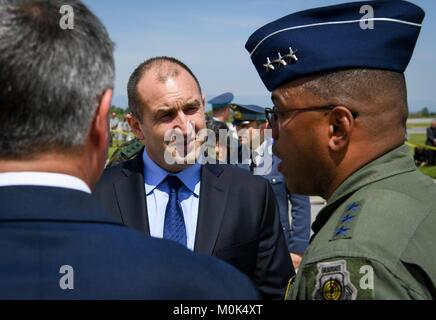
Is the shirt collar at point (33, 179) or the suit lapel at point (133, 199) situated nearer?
the shirt collar at point (33, 179)

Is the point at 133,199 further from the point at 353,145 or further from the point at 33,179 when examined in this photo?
the point at 33,179

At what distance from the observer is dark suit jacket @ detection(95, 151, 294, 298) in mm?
2633

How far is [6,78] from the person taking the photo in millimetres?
1102

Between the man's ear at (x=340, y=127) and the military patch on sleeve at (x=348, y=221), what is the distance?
0.24 m

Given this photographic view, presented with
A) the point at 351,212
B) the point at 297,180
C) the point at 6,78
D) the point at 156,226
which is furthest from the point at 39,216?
the point at 156,226

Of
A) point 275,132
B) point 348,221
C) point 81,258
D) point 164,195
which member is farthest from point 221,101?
point 81,258

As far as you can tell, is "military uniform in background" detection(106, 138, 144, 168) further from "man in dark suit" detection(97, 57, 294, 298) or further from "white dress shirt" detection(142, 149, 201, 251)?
"white dress shirt" detection(142, 149, 201, 251)

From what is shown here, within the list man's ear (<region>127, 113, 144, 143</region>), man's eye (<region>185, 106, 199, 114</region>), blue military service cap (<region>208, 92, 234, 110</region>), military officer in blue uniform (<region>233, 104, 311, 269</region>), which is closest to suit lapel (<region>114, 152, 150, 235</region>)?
man's ear (<region>127, 113, 144, 143</region>)

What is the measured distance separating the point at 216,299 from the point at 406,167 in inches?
35.8

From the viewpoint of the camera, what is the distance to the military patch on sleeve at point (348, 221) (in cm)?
148

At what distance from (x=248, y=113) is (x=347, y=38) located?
5487 millimetres

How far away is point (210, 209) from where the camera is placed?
2.68 m

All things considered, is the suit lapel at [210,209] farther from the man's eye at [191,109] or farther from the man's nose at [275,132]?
the man's nose at [275,132]

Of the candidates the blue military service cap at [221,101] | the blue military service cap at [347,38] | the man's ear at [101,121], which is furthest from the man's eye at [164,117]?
the blue military service cap at [221,101]
